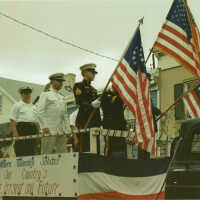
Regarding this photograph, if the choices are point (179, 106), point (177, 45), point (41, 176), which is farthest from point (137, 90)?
point (179, 106)

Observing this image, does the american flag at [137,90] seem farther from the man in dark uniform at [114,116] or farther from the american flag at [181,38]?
the american flag at [181,38]

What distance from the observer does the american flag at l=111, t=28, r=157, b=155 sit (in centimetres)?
638

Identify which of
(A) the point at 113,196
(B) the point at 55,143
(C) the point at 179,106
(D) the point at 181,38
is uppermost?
(D) the point at 181,38

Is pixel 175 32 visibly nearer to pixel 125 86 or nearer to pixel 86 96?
pixel 125 86

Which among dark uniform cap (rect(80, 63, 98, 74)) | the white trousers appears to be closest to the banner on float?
the white trousers

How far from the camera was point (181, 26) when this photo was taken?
7707 millimetres

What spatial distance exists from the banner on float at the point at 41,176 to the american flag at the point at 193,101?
289 centimetres

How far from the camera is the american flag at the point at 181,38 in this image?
738 centimetres

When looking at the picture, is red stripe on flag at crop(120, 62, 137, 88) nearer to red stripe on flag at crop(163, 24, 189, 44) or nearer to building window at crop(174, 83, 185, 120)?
red stripe on flag at crop(163, 24, 189, 44)

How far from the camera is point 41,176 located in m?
6.06

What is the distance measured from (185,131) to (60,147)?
242 centimetres

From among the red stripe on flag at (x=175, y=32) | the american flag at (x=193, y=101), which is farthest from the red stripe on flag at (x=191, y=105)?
the red stripe on flag at (x=175, y=32)

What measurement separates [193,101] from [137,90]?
167 centimetres

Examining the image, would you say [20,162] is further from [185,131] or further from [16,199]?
[185,131]
